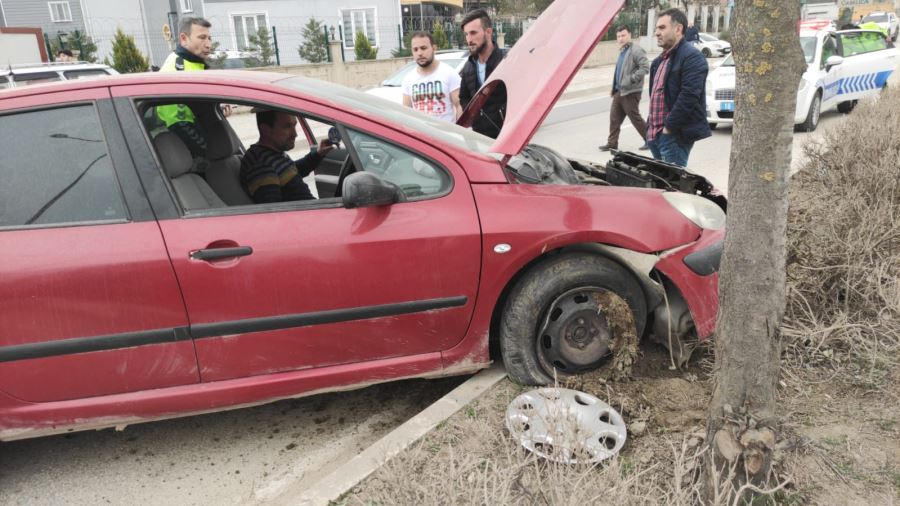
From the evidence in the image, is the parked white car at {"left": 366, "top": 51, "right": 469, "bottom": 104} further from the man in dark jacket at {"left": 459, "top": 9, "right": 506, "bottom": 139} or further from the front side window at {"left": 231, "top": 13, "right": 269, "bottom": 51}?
the front side window at {"left": 231, "top": 13, "right": 269, "bottom": 51}

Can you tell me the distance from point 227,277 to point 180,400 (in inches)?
22.1

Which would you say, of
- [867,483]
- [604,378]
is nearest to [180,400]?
[604,378]

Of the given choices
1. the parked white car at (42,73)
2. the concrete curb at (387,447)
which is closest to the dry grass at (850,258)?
the concrete curb at (387,447)

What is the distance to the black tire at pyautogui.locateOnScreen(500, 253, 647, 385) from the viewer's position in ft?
9.12

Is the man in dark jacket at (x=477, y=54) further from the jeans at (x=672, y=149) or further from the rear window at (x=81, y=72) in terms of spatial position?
the rear window at (x=81, y=72)

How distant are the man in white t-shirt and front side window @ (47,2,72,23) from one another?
Result: 101 ft

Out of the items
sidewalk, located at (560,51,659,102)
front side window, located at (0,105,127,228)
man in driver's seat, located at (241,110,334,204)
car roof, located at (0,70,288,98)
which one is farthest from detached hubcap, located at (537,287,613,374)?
sidewalk, located at (560,51,659,102)

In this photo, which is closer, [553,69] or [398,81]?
[553,69]

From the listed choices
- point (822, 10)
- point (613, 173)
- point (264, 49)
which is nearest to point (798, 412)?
point (613, 173)

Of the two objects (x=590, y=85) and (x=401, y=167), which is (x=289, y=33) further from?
(x=401, y=167)

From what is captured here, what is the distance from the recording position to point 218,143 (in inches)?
143

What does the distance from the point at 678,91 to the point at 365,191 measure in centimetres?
332

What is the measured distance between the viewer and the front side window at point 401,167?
2.75 metres

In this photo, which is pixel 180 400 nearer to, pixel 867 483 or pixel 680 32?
pixel 867 483
